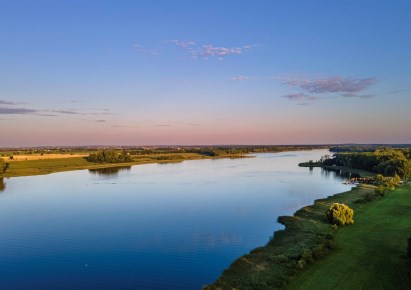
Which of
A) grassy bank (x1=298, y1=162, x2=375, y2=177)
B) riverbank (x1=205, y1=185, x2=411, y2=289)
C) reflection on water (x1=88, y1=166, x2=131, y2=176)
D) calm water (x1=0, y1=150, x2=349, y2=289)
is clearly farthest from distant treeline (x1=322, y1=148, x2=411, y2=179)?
reflection on water (x1=88, y1=166, x2=131, y2=176)

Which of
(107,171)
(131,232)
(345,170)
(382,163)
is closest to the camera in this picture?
(131,232)

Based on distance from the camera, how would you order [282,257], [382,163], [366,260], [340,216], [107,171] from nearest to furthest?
[366,260], [282,257], [340,216], [382,163], [107,171]

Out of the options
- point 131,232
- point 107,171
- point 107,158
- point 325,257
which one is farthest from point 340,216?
point 107,158

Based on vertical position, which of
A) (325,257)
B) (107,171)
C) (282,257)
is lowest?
(282,257)

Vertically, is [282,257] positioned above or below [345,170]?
below

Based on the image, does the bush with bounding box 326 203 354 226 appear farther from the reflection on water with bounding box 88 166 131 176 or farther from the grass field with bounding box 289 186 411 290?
the reflection on water with bounding box 88 166 131 176

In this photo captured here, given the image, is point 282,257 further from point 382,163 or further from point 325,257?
point 382,163
